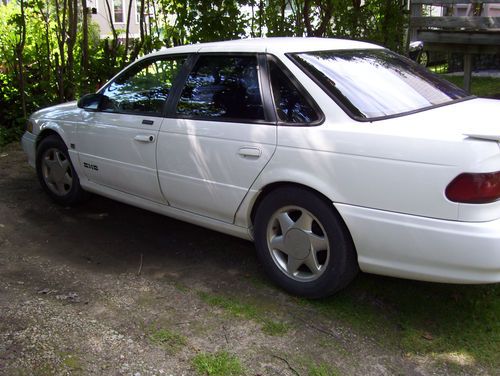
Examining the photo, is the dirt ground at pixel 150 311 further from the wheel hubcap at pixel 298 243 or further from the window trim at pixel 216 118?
the window trim at pixel 216 118

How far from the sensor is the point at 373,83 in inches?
139

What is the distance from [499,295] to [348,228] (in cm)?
123

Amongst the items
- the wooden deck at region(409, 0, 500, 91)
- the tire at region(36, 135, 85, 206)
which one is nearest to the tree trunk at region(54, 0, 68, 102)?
the tire at region(36, 135, 85, 206)

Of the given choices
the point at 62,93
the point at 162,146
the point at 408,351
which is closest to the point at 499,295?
the point at 408,351

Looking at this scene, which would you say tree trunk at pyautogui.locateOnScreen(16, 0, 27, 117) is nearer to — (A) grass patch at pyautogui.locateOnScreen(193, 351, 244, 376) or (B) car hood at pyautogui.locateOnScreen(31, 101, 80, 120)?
(B) car hood at pyautogui.locateOnScreen(31, 101, 80, 120)

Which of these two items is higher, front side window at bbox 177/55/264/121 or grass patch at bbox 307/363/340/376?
front side window at bbox 177/55/264/121

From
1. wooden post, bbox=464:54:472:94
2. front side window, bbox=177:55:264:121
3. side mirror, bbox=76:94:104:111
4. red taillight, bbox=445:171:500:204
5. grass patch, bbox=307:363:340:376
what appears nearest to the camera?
red taillight, bbox=445:171:500:204

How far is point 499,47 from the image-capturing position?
805cm

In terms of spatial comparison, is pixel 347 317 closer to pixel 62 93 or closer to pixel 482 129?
pixel 482 129

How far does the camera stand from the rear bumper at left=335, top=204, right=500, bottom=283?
2.82 meters

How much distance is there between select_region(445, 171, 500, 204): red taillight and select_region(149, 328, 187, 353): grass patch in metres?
1.67

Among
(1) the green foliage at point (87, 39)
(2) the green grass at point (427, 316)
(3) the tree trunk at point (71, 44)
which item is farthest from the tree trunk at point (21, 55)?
(2) the green grass at point (427, 316)

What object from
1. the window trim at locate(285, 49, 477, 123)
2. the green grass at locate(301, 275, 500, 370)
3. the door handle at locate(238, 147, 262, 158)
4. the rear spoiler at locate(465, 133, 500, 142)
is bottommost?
the green grass at locate(301, 275, 500, 370)

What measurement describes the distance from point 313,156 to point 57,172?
314 cm
